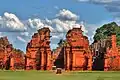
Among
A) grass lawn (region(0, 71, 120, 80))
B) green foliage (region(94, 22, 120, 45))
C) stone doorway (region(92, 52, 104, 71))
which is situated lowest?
grass lawn (region(0, 71, 120, 80))

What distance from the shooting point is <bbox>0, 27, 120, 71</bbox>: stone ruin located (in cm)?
6500

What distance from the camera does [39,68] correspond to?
66.6m

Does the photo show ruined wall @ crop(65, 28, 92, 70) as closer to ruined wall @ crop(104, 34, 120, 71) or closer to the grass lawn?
ruined wall @ crop(104, 34, 120, 71)

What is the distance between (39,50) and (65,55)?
3.84 m

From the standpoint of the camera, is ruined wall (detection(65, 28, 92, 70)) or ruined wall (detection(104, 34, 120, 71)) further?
ruined wall (detection(65, 28, 92, 70))

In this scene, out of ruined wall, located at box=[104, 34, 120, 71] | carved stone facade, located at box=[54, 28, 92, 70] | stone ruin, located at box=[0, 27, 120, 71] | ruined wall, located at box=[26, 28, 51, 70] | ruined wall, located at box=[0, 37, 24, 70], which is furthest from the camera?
ruined wall, located at box=[0, 37, 24, 70]

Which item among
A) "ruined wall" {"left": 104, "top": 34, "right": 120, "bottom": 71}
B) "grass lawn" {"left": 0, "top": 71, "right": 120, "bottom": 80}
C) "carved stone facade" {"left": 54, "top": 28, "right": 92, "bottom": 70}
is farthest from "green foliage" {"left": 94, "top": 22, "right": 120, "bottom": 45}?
"grass lawn" {"left": 0, "top": 71, "right": 120, "bottom": 80}

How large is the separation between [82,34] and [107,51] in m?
4.49

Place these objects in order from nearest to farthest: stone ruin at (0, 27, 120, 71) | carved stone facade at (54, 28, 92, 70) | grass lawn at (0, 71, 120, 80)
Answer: grass lawn at (0, 71, 120, 80) < stone ruin at (0, 27, 120, 71) < carved stone facade at (54, 28, 92, 70)

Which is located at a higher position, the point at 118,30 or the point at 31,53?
the point at 118,30

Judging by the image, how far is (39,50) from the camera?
219 feet

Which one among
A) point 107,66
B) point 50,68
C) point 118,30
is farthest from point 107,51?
point 118,30

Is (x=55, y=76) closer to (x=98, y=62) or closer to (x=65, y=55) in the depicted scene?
(x=65, y=55)

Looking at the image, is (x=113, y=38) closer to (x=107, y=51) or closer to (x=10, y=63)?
(x=107, y=51)
